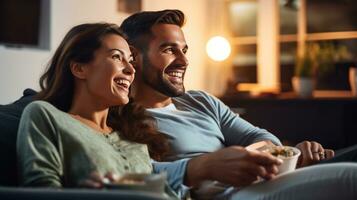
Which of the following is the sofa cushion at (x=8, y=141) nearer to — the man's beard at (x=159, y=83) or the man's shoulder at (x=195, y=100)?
the man's beard at (x=159, y=83)

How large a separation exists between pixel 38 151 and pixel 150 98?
0.77 metres

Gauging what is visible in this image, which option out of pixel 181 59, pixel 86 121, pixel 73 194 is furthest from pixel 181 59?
pixel 73 194

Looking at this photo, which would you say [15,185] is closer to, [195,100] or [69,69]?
[69,69]

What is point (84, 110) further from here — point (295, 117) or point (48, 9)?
point (295, 117)

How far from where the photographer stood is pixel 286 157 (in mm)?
1535

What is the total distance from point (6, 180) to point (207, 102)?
2.84 feet

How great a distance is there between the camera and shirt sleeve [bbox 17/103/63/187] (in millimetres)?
1204

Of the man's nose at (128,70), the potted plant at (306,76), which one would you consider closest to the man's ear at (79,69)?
the man's nose at (128,70)

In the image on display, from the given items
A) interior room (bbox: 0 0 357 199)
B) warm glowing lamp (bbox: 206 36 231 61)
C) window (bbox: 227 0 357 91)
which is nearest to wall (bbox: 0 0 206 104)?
interior room (bbox: 0 0 357 199)

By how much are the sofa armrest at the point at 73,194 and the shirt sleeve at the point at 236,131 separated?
99 centimetres

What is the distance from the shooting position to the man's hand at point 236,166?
1365mm

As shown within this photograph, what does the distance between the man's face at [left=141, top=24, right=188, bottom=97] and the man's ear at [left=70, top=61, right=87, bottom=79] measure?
45 cm

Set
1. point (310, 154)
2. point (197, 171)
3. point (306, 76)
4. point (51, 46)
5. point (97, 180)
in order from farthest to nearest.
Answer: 1. point (306, 76)
2. point (51, 46)
3. point (310, 154)
4. point (197, 171)
5. point (97, 180)

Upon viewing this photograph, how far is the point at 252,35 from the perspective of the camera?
15.7 feet
